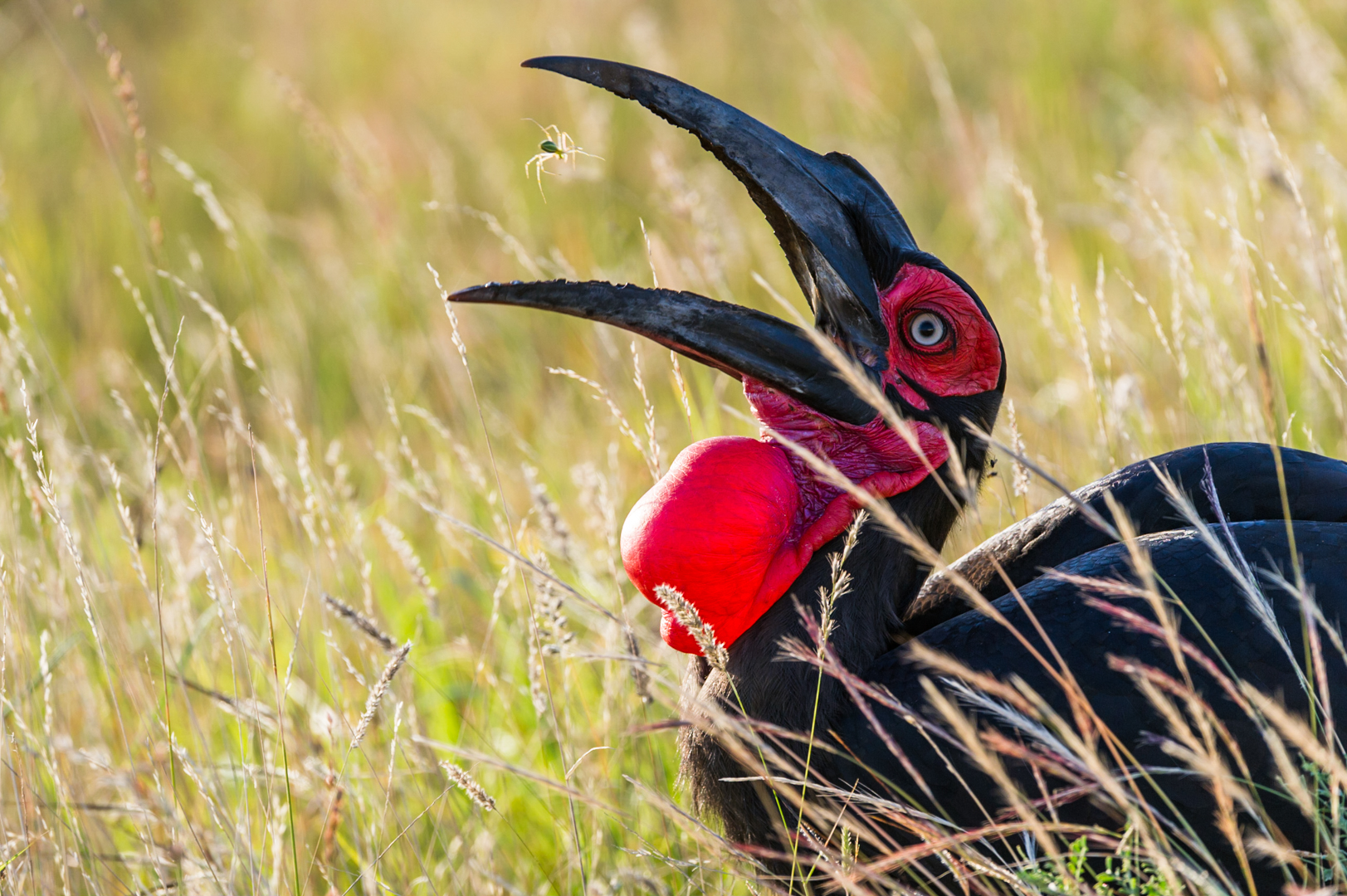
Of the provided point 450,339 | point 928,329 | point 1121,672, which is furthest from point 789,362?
point 450,339

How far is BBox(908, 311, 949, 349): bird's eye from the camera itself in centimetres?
208

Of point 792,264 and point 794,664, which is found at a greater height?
point 792,264

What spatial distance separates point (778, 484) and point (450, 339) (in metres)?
2.08

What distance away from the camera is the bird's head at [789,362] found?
1938 millimetres

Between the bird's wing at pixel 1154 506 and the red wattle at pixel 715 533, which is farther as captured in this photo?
the bird's wing at pixel 1154 506

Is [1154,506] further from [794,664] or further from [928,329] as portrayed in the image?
[794,664]

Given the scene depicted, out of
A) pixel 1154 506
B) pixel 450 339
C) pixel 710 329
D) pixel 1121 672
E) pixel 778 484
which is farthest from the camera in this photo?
pixel 450 339

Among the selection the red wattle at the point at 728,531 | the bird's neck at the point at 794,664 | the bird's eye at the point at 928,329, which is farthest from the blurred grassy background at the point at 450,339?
the bird's eye at the point at 928,329

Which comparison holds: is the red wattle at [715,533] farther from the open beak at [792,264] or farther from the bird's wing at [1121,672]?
the bird's wing at [1121,672]

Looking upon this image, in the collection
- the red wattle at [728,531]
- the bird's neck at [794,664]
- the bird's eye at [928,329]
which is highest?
the bird's eye at [928,329]

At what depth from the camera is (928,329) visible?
2094 mm

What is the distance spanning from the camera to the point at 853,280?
6.80 feet

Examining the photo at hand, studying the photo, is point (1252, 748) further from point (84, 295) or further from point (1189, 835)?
point (84, 295)

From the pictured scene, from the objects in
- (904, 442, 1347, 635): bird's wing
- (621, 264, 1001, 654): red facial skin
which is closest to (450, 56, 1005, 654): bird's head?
(621, 264, 1001, 654): red facial skin
